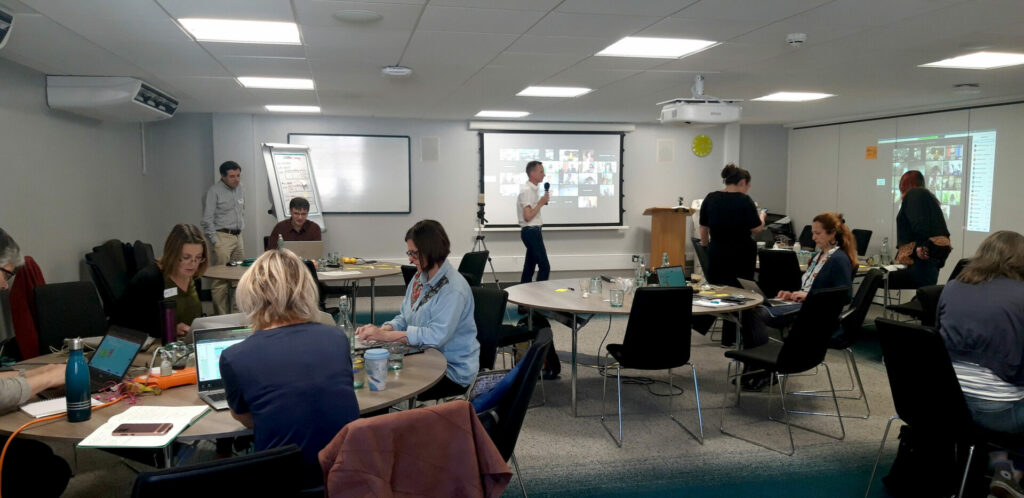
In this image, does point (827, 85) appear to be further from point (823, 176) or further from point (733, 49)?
point (823, 176)

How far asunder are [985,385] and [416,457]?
8.34 ft

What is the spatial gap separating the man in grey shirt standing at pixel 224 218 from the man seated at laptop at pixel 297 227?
1.10 metres

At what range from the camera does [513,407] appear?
93.2 inches

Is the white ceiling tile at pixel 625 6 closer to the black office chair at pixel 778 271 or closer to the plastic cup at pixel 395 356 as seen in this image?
the plastic cup at pixel 395 356

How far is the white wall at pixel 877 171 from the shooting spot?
7129mm


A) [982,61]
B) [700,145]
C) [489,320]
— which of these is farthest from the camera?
[700,145]

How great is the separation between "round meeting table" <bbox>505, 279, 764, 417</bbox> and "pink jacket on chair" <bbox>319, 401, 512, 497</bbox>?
2.18 m

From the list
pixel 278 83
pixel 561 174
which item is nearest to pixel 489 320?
pixel 278 83

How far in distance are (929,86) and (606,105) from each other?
3.28 metres

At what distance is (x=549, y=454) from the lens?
371 centimetres

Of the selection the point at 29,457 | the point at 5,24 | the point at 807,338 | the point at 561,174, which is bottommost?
the point at 29,457

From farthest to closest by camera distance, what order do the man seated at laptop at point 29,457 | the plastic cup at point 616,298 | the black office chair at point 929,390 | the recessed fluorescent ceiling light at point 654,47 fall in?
the recessed fluorescent ceiling light at point 654,47 → the plastic cup at point 616,298 → the black office chair at point 929,390 → the man seated at laptop at point 29,457

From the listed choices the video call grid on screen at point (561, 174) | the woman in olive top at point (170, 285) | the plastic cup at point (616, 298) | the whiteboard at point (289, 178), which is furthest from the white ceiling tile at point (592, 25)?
the video call grid on screen at point (561, 174)

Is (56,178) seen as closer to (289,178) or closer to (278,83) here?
(278,83)
